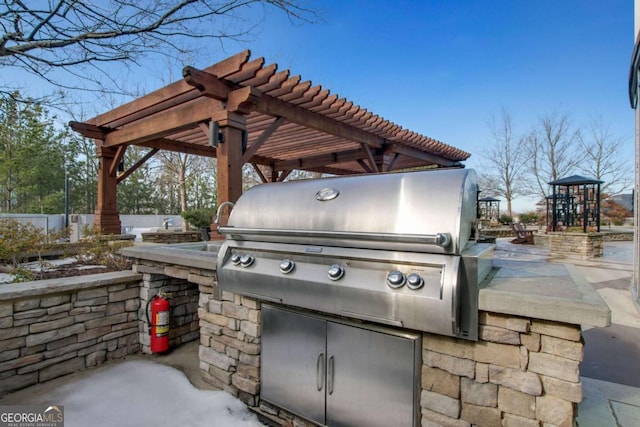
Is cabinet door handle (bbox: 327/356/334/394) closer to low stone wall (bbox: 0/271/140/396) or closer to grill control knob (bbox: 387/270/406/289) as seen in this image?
grill control knob (bbox: 387/270/406/289)

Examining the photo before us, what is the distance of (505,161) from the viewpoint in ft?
69.2

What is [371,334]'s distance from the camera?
69.6 inches

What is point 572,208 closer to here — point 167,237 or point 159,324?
point 167,237

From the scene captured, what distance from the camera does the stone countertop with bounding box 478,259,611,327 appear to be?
1244 millimetres

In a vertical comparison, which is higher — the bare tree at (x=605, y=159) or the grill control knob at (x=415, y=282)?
the bare tree at (x=605, y=159)

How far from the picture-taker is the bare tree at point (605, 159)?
749 inches

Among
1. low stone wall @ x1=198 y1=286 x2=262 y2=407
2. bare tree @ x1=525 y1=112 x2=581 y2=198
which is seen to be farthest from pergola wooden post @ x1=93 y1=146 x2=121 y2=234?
bare tree @ x1=525 y1=112 x2=581 y2=198

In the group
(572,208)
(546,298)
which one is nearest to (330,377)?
(546,298)

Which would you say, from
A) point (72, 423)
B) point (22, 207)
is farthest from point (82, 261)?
point (22, 207)

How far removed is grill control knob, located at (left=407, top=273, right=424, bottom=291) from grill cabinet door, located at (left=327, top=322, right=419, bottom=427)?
345 mm

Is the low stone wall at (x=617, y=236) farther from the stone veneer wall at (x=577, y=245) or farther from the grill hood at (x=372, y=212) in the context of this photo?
the grill hood at (x=372, y=212)

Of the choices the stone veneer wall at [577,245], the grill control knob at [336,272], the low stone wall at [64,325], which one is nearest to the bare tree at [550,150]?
the stone veneer wall at [577,245]

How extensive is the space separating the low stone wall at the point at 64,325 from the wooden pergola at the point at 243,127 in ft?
5.46

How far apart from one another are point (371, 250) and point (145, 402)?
221 cm
